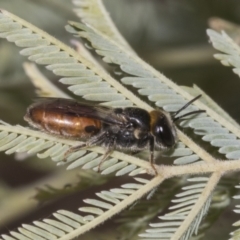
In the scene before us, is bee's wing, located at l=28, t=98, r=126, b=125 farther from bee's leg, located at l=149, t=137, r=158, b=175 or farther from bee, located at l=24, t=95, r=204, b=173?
bee's leg, located at l=149, t=137, r=158, b=175

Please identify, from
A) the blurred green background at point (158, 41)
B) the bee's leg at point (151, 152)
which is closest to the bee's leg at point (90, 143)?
the bee's leg at point (151, 152)

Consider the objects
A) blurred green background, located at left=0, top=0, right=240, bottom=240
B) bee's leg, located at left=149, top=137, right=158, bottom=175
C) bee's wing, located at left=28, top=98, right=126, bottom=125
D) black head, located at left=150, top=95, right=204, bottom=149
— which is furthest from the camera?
blurred green background, located at left=0, top=0, right=240, bottom=240

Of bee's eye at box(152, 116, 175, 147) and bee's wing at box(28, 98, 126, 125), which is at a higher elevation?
bee's wing at box(28, 98, 126, 125)

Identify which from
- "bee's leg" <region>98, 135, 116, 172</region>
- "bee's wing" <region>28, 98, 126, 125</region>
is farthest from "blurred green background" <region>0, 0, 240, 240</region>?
"bee's leg" <region>98, 135, 116, 172</region>

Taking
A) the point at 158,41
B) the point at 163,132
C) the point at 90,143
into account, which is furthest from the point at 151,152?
the point at 158,41

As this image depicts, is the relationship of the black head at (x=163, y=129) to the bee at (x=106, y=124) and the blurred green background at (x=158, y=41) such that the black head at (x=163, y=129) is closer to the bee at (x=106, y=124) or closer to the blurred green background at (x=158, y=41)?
the bee at (x=106, y=124)

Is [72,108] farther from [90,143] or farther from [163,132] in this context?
[163,132]

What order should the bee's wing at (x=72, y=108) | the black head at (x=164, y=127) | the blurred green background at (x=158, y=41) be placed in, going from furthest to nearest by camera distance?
the blurred green background at (x=158, y=41)
the bee's wing at (x=72, y=108)
the black head at (x=164, y=127)

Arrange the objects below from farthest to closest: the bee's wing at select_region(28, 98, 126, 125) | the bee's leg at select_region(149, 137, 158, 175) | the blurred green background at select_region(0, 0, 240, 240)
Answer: the blurred green background at select_region(0, 0, 240, 240), the bee's wing at select_region(28, 98, 126, 125), the bee's leg at select_region(149, 137, 158, 175)
